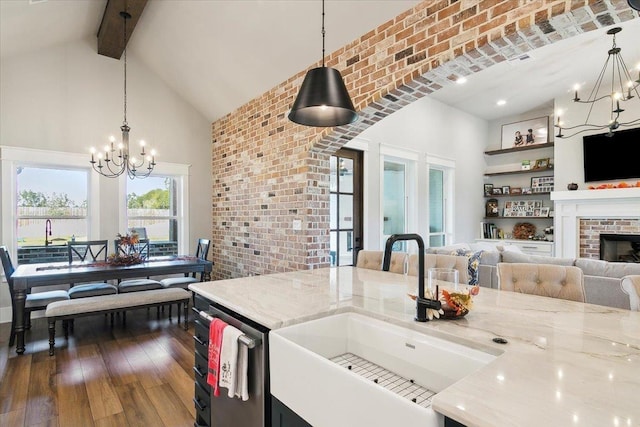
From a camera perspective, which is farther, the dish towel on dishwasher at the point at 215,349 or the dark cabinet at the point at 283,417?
the dish towel on dishwasher at the point at 215,349

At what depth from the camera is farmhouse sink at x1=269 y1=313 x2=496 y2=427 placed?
900 millimetres

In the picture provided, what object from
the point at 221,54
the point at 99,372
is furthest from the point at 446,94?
the point at 99,372

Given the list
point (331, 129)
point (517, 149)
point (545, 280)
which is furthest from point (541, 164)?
point (545, 280)

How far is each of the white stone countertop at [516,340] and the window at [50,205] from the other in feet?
12.2

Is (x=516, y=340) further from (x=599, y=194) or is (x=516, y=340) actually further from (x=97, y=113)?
(x=599, y=194)

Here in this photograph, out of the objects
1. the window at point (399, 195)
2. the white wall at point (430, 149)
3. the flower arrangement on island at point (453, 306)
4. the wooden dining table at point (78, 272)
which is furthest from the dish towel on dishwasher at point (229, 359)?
the window at point (399, 195)

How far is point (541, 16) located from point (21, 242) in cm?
578

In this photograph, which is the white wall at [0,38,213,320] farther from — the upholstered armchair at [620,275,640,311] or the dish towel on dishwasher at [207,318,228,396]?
the upholstered armchair at [620,275,640,311]

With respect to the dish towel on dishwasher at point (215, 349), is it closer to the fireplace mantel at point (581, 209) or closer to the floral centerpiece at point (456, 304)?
the floral centerpiece at point (456, 304)

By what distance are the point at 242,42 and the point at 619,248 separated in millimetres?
6569

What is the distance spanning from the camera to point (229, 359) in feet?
4.93

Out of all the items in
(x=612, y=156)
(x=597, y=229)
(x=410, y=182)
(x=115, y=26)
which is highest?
(x=115, y=26)

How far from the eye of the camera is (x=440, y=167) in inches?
255

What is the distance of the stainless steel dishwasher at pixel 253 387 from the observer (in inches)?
55.2
